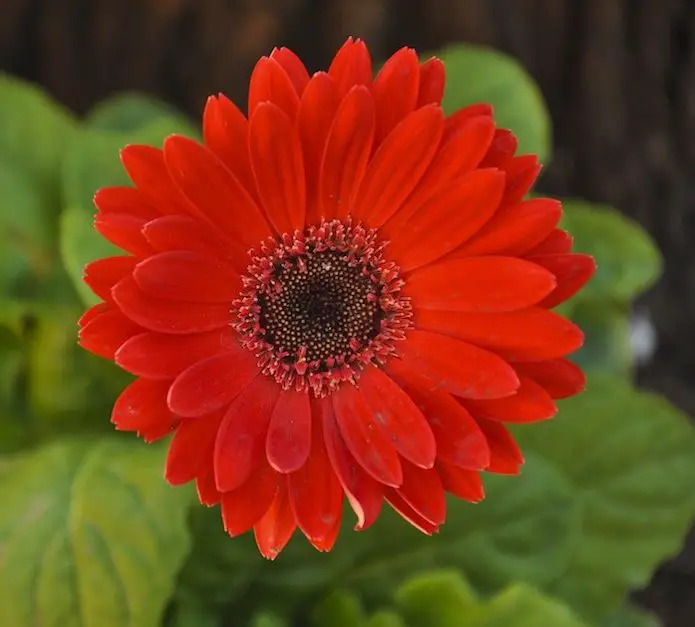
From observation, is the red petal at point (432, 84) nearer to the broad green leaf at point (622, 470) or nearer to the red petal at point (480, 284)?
the red petal at point (480, 284)

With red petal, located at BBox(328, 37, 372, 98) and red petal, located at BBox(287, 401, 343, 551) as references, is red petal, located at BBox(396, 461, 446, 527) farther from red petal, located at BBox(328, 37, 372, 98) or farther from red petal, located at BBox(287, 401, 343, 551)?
red petal, located at BBox(328, 37, 372, 98)

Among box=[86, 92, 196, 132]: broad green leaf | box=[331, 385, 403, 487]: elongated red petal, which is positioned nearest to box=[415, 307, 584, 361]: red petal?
box=[331, 385, 403, 487]: elongated red petal

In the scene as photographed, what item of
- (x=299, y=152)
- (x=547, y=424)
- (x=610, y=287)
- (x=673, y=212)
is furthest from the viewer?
(x=673, y=212)

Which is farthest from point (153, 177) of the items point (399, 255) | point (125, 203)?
point (399, 255)

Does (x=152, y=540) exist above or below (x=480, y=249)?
below

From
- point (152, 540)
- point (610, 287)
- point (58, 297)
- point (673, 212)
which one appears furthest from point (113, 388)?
point (673, 212)

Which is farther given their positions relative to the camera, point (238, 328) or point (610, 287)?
point (610, 287)

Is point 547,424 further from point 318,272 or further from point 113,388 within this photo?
point 113,388

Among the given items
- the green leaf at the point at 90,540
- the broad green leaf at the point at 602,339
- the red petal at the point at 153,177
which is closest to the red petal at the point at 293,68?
the red petal at the point at 153,177
